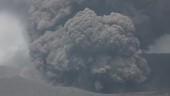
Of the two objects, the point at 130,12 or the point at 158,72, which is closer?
the point at 158,72

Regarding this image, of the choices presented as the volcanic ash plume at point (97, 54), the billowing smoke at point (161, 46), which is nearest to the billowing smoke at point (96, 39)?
the volcanic ash plume at point (97, 54)

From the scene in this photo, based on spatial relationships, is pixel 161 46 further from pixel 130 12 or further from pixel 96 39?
pixel 96 39

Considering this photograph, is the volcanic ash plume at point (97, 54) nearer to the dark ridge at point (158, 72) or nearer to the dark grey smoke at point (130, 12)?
the dark ridge at point (158, 72)

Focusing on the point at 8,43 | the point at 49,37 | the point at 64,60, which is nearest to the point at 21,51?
the point at 8,43

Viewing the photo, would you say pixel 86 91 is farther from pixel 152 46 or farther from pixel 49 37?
pixel 152 46

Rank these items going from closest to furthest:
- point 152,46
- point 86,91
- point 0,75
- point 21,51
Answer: point 86,91, point 0,75, point 152,46, point 21,51

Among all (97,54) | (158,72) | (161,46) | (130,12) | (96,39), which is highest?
(130,12)

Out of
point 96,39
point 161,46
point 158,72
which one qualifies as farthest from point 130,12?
point 158,72

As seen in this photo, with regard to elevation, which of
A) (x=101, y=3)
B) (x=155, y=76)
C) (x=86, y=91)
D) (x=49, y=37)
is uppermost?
(x=101, y=3)
